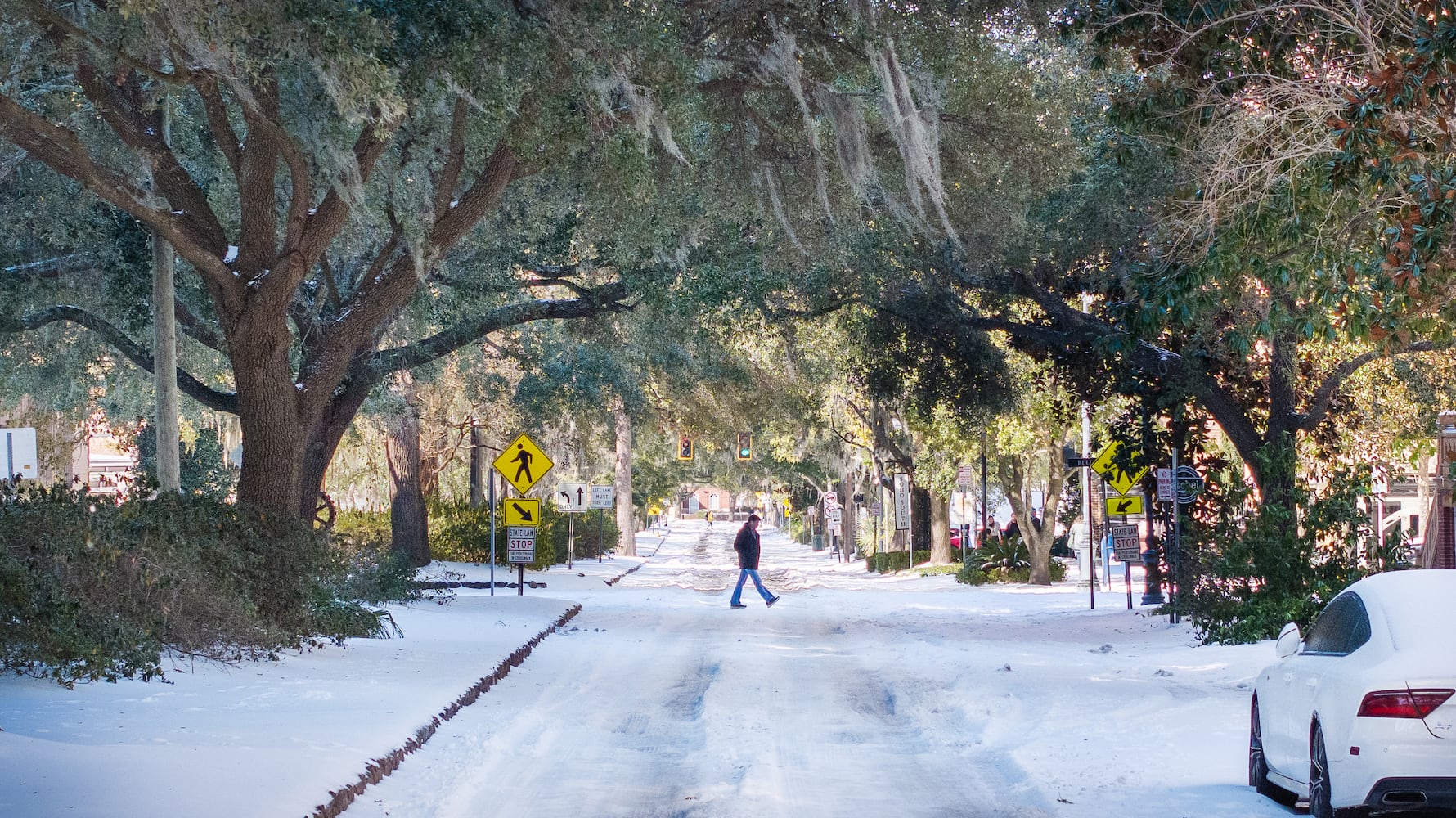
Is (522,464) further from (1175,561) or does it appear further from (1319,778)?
(1319,778)

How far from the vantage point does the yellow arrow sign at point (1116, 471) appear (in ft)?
82.1

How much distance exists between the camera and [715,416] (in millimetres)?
33531

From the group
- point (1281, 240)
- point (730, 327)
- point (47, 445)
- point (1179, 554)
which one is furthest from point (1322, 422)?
point (47, 445)

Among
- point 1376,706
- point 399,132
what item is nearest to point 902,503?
point 399,132

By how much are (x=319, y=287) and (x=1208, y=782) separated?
49.9ft

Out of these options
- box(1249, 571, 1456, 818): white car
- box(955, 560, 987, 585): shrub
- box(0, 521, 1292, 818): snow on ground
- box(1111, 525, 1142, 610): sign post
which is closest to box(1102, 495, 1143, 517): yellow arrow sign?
box(1111, 525, 1142, 610): sign post

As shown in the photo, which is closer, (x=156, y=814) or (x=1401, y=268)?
(x=156, y=814)

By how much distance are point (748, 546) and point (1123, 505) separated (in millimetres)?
7195

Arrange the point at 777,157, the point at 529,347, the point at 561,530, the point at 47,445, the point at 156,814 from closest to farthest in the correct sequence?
1. the point at 156,814
2. the point at 777,157
3. the point at 529,347
4. the point at 47,445
5. the point at 561,530

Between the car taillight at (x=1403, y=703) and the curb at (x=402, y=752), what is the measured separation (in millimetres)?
5416

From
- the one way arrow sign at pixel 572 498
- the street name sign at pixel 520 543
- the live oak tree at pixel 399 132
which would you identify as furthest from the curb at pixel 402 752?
the one way arrow sign at pixel 572 498

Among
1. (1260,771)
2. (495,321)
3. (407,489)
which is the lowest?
(1260,771)

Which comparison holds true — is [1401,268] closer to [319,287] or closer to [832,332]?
[319,287]

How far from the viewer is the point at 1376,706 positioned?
24.7ft
